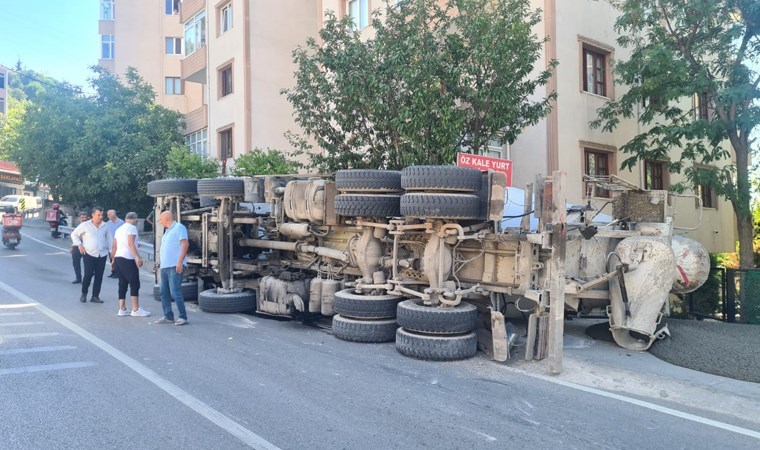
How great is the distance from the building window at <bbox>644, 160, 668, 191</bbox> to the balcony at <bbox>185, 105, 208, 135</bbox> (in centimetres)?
1830

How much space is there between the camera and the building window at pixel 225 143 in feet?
74.4

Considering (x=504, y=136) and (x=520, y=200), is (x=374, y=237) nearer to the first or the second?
(x=520, y=200)

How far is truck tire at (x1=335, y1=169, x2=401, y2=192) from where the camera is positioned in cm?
698

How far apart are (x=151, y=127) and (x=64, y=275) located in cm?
1195

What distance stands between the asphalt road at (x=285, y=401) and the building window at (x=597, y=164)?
11028mm

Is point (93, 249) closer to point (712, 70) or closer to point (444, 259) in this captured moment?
point (444, 259)

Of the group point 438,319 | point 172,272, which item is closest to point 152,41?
point 172,272

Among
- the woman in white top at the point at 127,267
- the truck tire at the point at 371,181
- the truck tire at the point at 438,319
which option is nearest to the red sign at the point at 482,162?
the truck tire at the point at 371,181

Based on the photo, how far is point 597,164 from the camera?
1585 cm

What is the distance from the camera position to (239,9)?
21.6 metres

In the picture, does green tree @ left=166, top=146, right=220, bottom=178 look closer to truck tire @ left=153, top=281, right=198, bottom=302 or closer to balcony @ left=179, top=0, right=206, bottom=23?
truck tire @ left=153, top=281, right=198, bottom=302

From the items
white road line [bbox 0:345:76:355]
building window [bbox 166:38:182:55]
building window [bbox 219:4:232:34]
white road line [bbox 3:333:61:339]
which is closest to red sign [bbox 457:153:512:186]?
white road line [bbox 0:345:76:355]

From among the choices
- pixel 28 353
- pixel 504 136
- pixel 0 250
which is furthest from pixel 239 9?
pixel 28 353

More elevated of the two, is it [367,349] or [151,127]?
[151,127]
